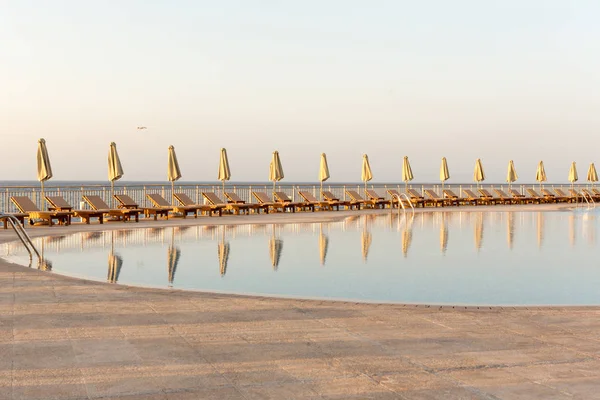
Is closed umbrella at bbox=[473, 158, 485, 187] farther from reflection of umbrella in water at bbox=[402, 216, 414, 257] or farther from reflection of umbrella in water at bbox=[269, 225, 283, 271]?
reflection of umbrella in water at bbox=[269, 225, 283, 271]

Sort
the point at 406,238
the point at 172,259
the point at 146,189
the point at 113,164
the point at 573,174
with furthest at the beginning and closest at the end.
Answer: the point at 573,174, the point at 146,189, the point at 113,164, the point at 406,238, the point at 172,259

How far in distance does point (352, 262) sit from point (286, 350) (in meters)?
5.02

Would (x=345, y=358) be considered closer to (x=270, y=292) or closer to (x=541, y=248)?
(x=270, y=292)

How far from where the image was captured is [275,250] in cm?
1048

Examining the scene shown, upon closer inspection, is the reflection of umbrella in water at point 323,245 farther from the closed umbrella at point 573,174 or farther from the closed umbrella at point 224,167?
the closed umbrella at point 573,174

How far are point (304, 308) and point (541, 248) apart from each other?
271 inches

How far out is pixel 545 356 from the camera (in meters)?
3.83

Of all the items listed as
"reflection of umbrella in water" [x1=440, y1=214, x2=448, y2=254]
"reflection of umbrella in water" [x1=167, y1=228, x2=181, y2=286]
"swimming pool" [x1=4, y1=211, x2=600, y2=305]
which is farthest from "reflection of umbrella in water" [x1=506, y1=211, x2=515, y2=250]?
"reflection of umbrella in water" [x1=167, y1=228, x2=181, y2=286]

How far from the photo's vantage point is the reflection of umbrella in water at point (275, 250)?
29.3ft

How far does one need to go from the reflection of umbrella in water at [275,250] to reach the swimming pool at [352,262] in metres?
0.03

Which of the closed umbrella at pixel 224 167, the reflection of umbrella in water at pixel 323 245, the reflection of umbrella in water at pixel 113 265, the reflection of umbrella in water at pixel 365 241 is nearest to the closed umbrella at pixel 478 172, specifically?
the closed umbrella at pixel 224 167

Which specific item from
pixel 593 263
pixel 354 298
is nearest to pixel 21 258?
pixel 354 298

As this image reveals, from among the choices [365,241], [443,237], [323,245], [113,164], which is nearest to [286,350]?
[323,245]

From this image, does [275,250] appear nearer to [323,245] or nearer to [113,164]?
[323,245]
